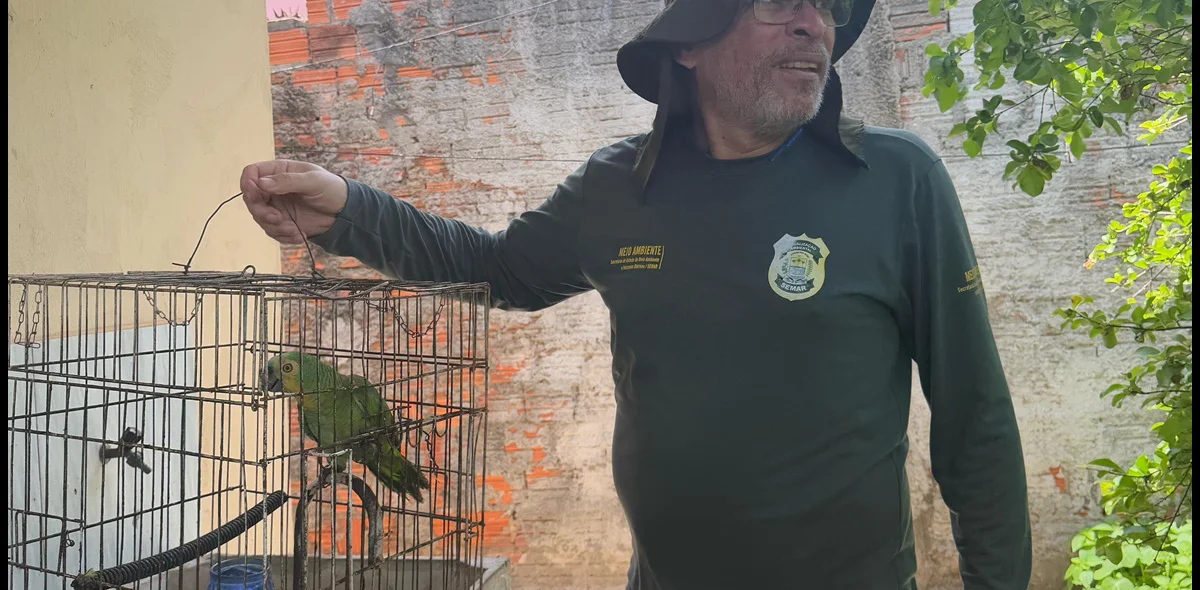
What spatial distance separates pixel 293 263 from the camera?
116 inches

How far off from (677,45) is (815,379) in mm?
543

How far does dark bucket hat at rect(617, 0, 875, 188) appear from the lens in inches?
47.6

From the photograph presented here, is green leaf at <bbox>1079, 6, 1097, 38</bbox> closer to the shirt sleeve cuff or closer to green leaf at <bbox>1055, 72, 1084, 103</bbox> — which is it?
green leaf at <bbox>1055, 72, 1084, 103</bbox>

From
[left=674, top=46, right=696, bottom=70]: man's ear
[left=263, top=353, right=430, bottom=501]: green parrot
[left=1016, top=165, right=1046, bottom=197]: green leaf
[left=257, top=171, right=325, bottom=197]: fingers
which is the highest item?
[left=674, top=46, right=696, bottom=70]: man's ear

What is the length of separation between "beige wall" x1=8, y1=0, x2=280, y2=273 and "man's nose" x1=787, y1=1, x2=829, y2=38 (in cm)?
128

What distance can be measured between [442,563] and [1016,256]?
78.4 inches

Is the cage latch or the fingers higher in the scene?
the fingers

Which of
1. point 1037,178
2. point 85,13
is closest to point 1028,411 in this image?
point 1037,178

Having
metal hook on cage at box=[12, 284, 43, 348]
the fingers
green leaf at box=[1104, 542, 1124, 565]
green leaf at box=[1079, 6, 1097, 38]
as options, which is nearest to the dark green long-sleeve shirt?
green leaf at box=[1104, 542, 1124, 565]

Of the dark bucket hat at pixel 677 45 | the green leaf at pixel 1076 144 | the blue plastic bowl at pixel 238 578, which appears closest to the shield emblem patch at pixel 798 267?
the dark bucket hat at pixel 677 45

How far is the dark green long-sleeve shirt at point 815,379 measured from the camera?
1123 millimetres

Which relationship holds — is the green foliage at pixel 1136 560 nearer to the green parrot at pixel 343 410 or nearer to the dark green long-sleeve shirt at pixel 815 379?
the dark green long-sleeve shirt at pixel 815 379

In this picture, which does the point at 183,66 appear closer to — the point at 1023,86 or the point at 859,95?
the point at 859,95

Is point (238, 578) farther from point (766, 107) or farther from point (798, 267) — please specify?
point (766, 107)
